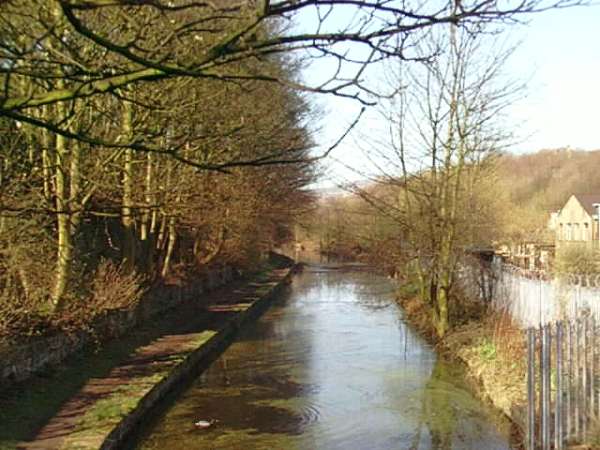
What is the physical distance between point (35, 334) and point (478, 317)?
35.2ft

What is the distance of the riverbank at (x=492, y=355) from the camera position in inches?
447

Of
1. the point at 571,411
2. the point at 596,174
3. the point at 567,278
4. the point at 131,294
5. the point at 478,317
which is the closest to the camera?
the point at 571,411

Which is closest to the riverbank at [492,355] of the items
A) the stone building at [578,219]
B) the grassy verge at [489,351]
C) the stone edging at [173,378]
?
the grassy verge at [489,351]

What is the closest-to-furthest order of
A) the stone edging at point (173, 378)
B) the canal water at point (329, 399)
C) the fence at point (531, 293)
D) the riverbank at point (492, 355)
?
the stone edging at point (173, 378)
the canal water at point (329, 399)
the riverbank at point (492, 355)
the fence at point (531, 293)

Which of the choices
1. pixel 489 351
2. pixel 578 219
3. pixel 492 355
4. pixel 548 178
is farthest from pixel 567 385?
pixel 548 178

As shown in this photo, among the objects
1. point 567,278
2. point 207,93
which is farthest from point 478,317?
point 207,93

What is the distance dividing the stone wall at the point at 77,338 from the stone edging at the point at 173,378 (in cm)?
166

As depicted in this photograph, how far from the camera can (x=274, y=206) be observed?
3030 cm

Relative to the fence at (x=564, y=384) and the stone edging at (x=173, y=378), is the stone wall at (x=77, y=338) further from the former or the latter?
the fence at (x=564, y=384)

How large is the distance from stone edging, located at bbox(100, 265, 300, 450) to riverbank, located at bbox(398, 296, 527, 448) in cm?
475

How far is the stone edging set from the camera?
9703 mm

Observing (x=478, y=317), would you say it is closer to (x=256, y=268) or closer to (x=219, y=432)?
(x=219, y=432)

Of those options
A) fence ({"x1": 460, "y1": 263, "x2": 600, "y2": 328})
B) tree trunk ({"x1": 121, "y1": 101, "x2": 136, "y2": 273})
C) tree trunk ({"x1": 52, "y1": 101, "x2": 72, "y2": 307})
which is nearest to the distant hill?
fence ({"x1": 460, "y1": 263, "x2": 600, "y2": 328})

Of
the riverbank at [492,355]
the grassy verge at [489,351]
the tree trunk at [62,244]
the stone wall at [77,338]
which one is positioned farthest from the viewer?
the tree trunk at [62,244]
